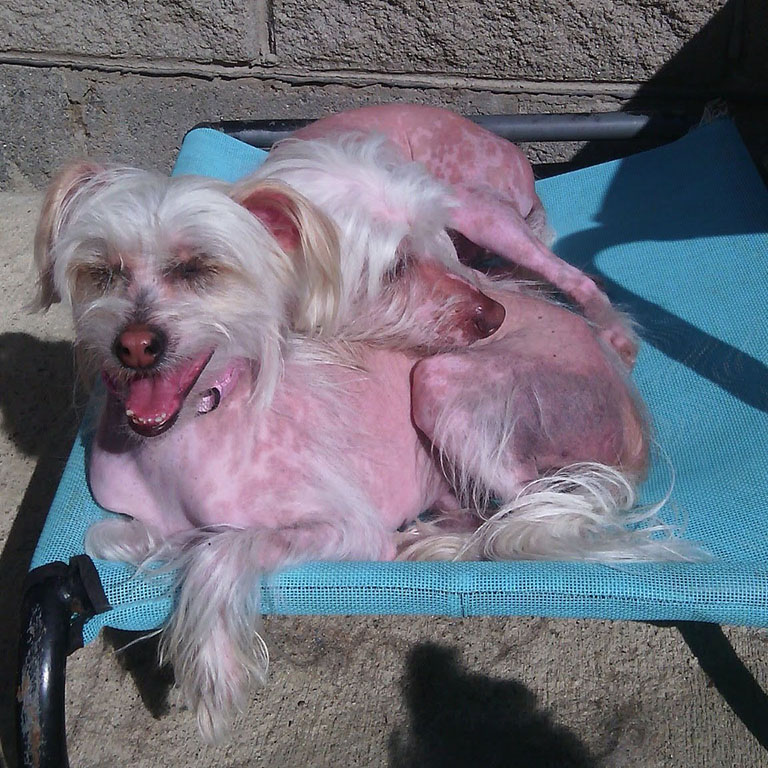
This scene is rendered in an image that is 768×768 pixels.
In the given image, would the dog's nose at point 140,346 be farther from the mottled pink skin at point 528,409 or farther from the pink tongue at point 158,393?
the mottled pink skin at point 528,409

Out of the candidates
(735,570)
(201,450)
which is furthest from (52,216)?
(735,570)

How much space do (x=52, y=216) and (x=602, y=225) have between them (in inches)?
58.5

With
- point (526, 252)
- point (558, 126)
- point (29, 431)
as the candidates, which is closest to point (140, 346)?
point (526, 252)

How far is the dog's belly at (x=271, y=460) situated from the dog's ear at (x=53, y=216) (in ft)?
0.74

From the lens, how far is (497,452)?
5.13ft

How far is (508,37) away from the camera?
9.32ft

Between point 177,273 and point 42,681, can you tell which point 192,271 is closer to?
point 177,273

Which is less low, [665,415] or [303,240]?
[303,240]

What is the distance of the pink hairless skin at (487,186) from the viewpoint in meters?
1.91

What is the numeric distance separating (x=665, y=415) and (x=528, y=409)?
367 mm

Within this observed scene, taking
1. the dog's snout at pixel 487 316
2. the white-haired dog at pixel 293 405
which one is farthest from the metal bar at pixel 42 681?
the dog's snout at pixel 487 316

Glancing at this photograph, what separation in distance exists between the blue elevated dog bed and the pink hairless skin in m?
0.14

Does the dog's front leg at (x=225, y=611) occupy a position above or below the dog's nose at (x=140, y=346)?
below

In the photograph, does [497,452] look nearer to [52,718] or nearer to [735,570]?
[735,570]
